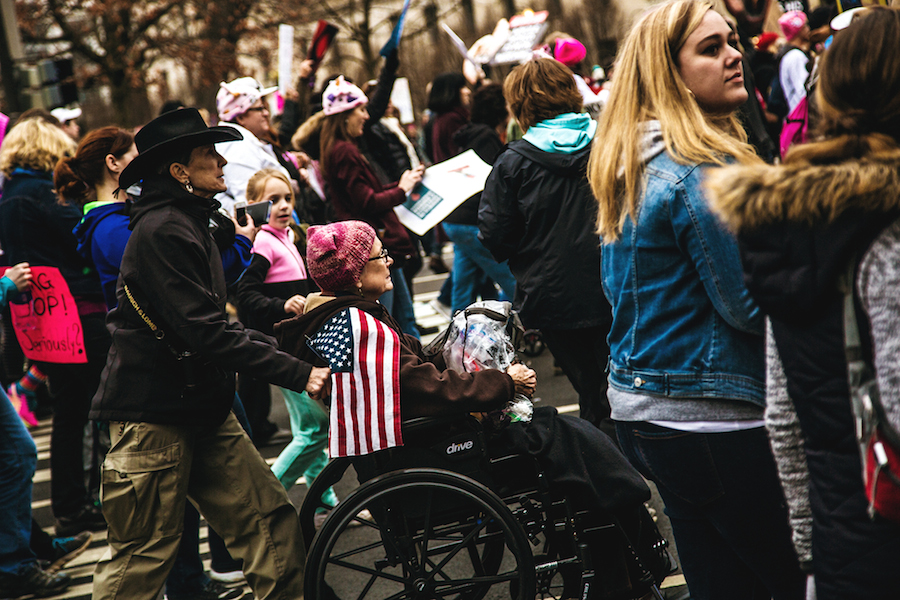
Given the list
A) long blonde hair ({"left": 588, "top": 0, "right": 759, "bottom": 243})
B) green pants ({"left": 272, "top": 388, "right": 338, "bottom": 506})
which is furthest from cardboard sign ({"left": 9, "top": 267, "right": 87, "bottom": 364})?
long blonde hair ({"left": 588, "top": 0, "right": 759, "bottom": 243})

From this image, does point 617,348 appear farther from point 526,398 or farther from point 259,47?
point 259,47

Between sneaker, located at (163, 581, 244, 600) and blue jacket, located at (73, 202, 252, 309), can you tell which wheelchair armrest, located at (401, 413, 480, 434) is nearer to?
blue jacket, located at (73, 202, 252, 309)

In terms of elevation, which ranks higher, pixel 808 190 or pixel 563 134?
pixel 808 190

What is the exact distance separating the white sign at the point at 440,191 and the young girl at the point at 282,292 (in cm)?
103

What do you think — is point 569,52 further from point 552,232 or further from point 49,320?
point 49,320

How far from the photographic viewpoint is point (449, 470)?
122 inches

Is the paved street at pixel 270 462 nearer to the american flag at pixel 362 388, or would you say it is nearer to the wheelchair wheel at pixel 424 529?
the wheelchair wheel at pixel 424 529

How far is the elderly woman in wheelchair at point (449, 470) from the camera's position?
2979 mm

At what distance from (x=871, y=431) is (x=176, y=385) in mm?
2378

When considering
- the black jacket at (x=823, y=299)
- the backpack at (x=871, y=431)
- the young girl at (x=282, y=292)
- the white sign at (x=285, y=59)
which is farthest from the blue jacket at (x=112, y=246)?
the white sign at (x=285, y=59)

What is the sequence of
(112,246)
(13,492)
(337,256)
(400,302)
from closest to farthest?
(337,256), (112,246), (13,492), (400,302)

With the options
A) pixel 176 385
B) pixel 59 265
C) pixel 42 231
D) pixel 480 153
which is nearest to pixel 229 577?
pixel 176 385

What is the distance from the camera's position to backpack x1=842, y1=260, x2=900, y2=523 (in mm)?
1548

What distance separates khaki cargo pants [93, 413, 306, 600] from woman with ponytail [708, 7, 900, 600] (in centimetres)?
214
